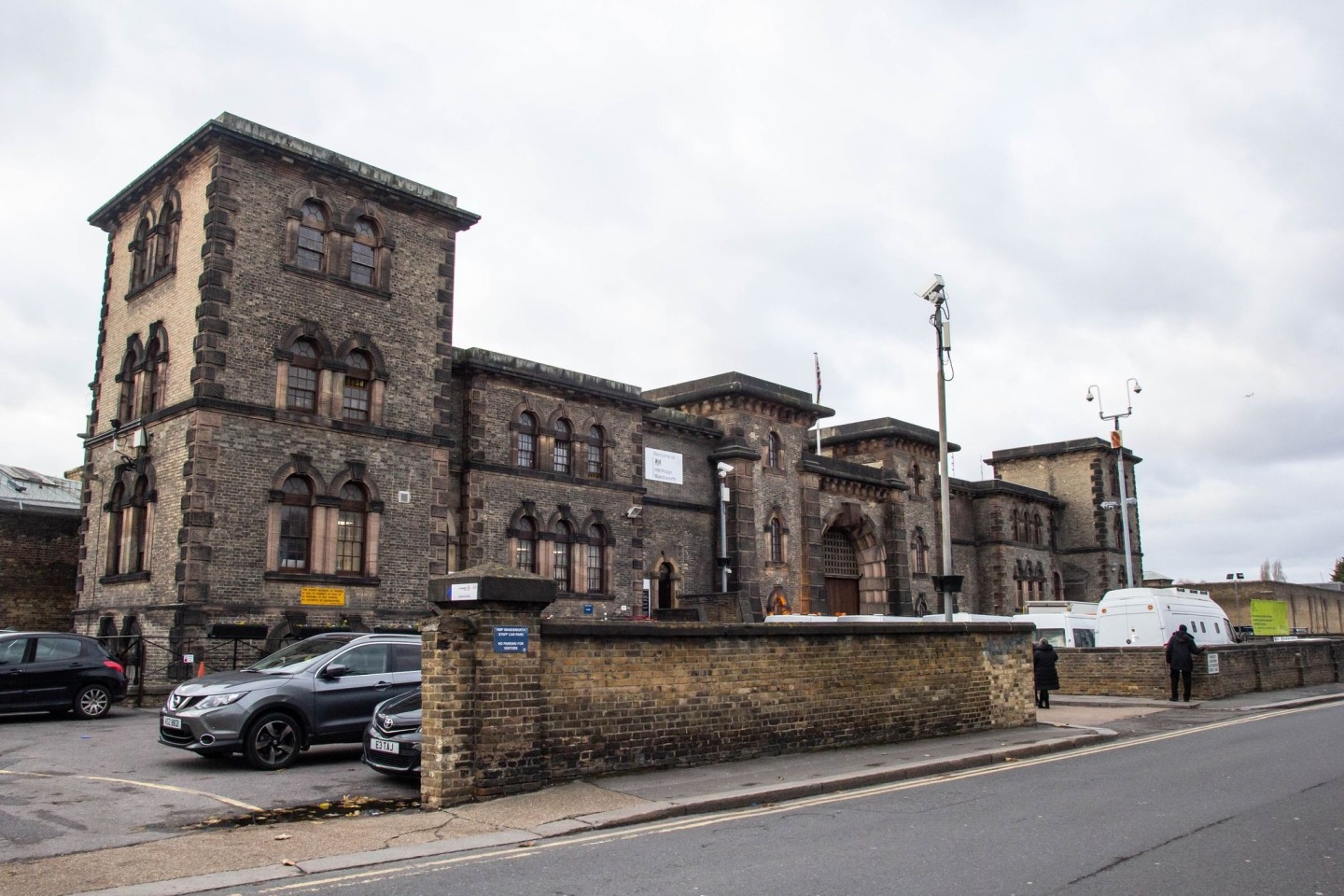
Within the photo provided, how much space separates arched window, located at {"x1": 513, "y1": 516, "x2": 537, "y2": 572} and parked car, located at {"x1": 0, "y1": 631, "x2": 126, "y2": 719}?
12116 mm

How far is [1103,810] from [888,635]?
216 inches

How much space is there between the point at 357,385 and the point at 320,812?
53.5ft

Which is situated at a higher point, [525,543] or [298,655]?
[525,543]

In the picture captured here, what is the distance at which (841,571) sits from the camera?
4269 cm

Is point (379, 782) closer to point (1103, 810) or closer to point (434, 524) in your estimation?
point (1103, 810)

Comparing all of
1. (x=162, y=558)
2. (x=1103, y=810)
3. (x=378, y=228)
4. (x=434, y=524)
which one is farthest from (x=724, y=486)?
(x=1103, y=810)

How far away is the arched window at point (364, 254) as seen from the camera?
25.5 m

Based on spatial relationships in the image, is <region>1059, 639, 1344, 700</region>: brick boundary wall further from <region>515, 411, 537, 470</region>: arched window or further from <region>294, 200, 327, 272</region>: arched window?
<region>294, 200, 327, 272</region>: arched window

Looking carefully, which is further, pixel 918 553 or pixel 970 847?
pixel 918 553

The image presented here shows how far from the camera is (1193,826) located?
8789mm

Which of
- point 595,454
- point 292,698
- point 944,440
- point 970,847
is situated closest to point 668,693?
point 970,847

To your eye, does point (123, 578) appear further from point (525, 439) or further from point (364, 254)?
point (525, 439)

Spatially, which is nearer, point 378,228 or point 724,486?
point 378,228

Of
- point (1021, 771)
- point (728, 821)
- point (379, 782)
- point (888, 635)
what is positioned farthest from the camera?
point (888, 635)
